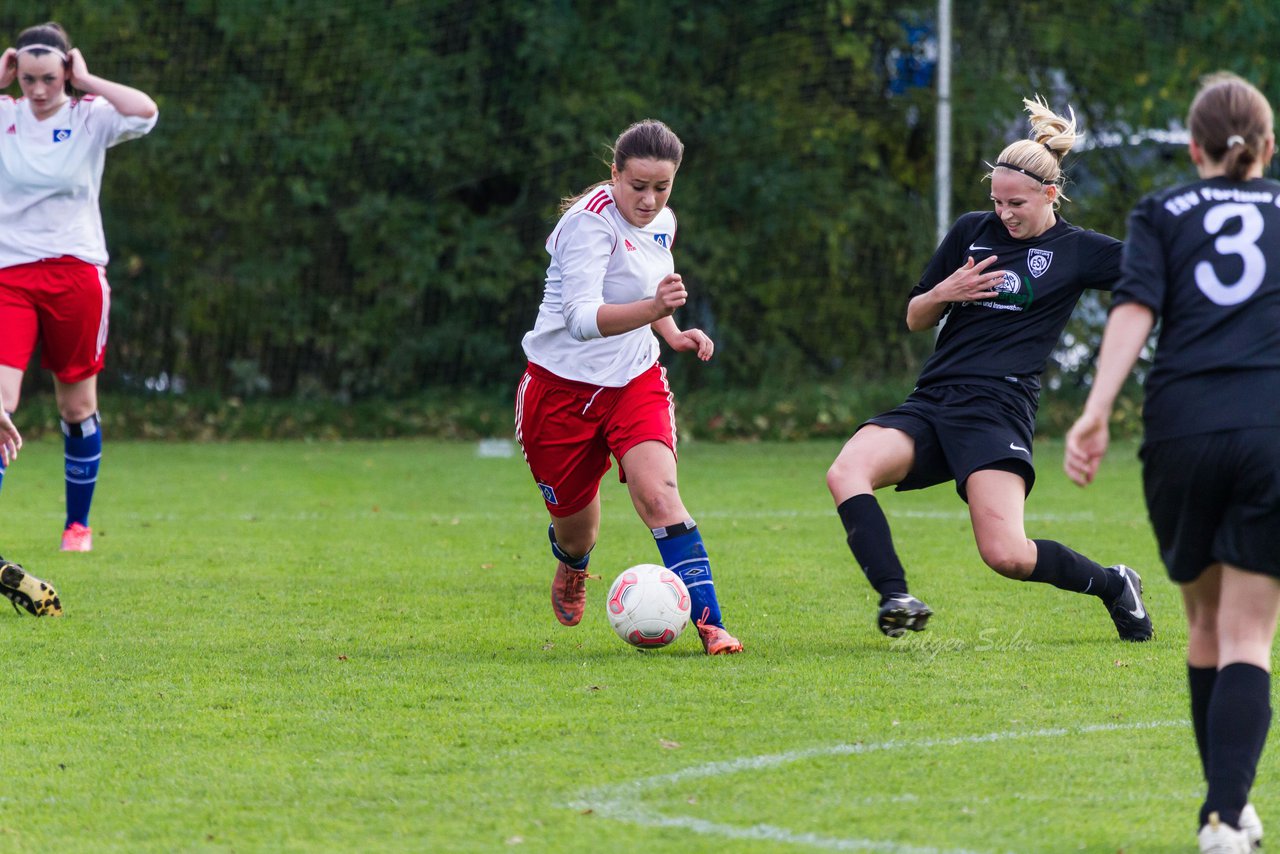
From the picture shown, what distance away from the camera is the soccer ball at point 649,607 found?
5.21 metres

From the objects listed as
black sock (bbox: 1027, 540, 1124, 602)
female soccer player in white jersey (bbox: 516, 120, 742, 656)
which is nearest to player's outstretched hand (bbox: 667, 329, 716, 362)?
female soccer player in white jersey (bbox: 516, 120, 742, 656)

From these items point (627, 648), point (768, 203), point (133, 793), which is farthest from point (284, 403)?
point (133, 793)

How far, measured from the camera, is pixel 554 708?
14.7 feet

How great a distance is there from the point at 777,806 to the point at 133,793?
1.44 meters

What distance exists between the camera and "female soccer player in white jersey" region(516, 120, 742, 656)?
17.2 feet

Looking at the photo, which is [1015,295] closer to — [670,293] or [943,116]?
[670,293]

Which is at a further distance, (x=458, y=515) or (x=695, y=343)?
(x=458, y=515)

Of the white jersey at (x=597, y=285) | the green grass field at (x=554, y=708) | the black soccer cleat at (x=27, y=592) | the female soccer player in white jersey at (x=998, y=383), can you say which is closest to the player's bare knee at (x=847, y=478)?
the female soccer player in white jersey at (x=998, y=383)

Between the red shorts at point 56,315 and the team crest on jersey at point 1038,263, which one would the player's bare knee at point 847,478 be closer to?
the team crest on jersey at point 1038,263

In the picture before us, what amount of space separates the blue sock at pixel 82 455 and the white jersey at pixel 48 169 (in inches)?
32.9

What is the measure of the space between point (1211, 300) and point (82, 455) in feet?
18.6

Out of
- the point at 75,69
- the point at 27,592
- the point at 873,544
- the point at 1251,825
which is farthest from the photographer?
the point at 75,69

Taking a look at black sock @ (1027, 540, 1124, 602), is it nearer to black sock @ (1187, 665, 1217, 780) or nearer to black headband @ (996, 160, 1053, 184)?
black headband @ (996, 160, 1053, 184)

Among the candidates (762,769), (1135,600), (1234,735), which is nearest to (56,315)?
(762,769)
